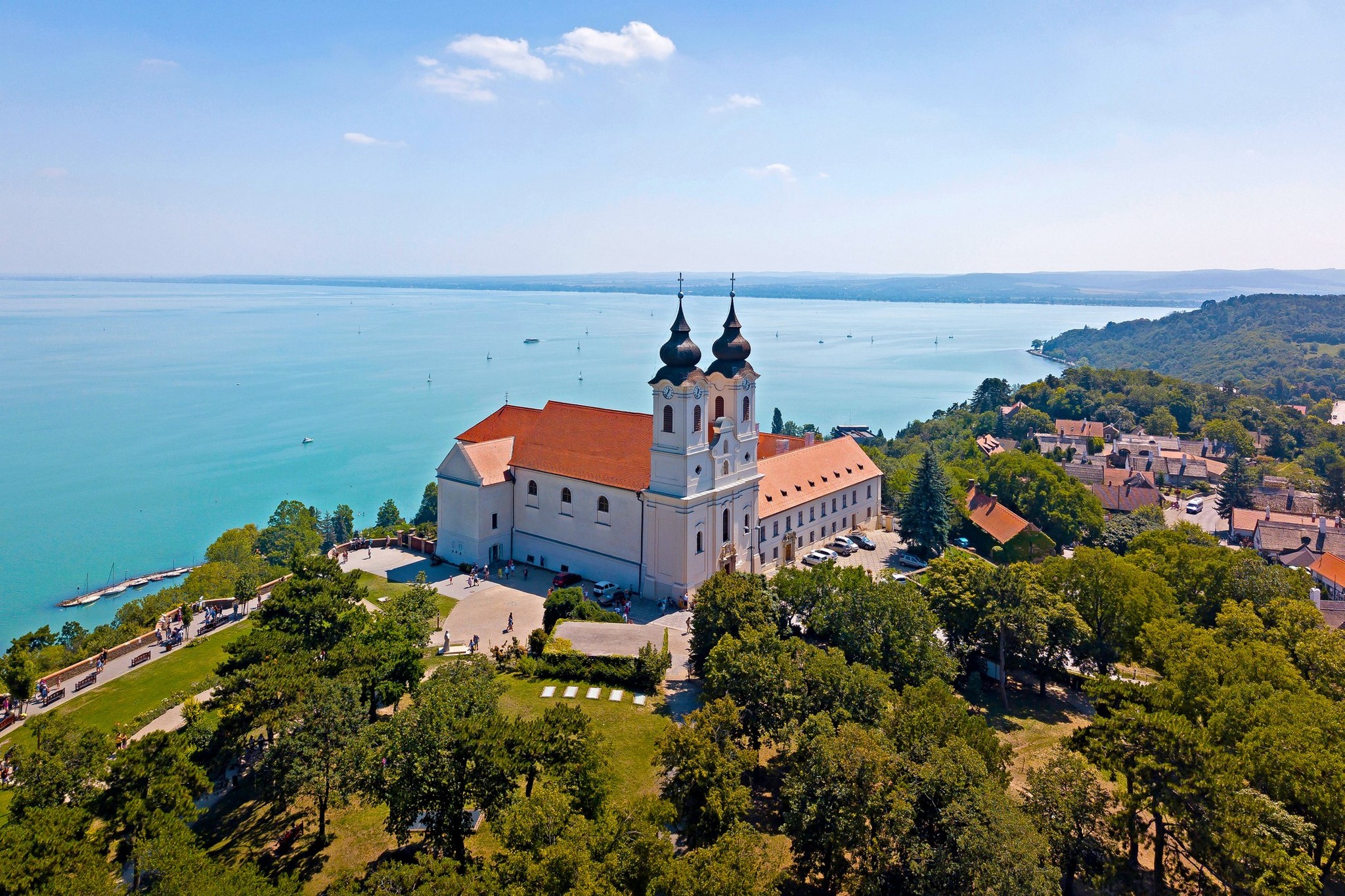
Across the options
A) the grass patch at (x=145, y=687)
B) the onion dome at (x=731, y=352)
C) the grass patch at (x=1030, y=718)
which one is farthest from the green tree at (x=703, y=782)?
the onion dome at (x=731, y=352)

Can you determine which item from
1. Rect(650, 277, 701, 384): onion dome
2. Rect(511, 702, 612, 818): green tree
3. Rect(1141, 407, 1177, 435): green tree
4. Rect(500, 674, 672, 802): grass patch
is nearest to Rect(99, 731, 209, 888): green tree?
Rect(511, 702, 612, 818): green tree

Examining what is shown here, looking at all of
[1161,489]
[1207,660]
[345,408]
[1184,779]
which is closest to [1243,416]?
[1161,489]

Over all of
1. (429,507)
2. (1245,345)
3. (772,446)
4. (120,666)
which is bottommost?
(429,507)

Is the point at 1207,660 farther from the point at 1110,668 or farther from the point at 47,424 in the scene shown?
the point at 47,424

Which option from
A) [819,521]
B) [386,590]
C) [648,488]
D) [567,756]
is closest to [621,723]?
[567,756]

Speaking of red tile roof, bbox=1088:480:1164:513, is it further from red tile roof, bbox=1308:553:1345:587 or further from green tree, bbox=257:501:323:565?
green tree, bbox=257:501:323:565

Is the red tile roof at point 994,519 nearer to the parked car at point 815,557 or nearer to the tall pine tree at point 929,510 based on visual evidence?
the tall pine tree at point 929,510

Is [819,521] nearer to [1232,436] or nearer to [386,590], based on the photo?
[386,590]
